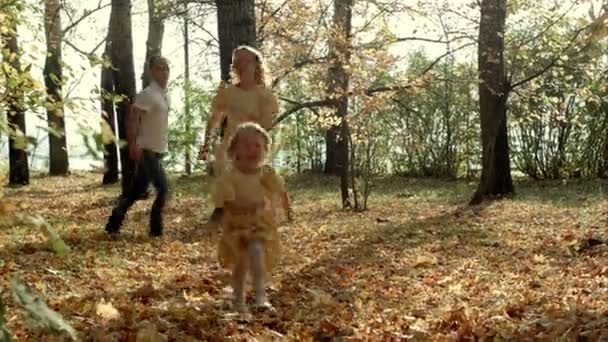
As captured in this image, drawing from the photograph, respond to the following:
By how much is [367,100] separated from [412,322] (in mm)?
6864

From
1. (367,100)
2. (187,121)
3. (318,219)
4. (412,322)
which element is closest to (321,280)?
(412,322)

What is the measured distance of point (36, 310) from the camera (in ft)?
4.90

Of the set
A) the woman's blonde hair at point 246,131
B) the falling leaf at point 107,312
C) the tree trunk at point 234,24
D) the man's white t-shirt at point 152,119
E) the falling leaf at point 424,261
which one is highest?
the tree trunk at point 234,24

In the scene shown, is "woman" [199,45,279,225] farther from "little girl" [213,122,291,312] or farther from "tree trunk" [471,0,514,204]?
"tree trunk" [471,0,514,204]

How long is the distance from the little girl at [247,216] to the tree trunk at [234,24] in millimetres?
3854

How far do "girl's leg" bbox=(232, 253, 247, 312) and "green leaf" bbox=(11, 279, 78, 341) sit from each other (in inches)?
127

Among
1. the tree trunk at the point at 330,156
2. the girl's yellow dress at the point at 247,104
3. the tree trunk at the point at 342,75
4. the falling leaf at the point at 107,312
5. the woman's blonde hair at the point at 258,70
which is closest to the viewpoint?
the falling leaf at the point at 107,312

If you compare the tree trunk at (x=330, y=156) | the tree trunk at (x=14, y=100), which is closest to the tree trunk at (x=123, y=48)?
the tree trunk at (x=14, y=100)

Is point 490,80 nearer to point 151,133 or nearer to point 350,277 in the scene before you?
point 151,133

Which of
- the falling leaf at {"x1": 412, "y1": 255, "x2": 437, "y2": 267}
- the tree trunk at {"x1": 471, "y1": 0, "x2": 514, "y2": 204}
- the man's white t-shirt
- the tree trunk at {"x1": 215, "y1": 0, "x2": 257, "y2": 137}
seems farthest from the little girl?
the tree trunk at {"x1": 471, "y1": 0, "x2": 514, "y2": 204}

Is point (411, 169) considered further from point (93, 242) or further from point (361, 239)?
point (93, 242)

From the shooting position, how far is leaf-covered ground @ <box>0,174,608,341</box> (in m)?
4.15

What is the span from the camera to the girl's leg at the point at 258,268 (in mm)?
4715

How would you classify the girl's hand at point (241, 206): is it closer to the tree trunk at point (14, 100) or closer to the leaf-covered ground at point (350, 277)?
the leaf-covered ground at point (350, 277)
